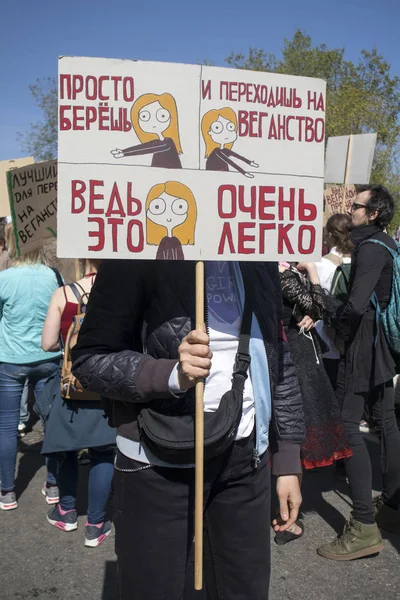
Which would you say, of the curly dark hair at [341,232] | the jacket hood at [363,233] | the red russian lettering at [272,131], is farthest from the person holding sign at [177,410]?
the curly dark hair at [341,232]

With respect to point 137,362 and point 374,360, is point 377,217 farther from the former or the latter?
point 137,362

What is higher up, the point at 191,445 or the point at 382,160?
the point at 382,160

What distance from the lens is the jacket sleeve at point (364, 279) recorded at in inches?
141

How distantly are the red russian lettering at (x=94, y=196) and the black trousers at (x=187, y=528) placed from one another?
0.73 m

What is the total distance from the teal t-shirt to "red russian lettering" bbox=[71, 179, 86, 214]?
8.72 feet

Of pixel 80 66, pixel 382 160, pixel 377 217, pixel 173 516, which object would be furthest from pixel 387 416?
pixel 382 160

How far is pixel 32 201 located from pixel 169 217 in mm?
1895

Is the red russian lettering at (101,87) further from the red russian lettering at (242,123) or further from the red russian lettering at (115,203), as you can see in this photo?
the red russian lettering at (242,123)

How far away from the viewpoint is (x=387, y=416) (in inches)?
147

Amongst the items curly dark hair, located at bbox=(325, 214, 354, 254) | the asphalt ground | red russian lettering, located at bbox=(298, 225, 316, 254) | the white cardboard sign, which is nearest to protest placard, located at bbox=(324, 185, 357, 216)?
the white cardboard sign

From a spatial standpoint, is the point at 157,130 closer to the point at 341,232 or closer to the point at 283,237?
the point at 283,237

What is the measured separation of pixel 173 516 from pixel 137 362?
1.51 ft

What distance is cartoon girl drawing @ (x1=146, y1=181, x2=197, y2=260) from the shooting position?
1.81 meters

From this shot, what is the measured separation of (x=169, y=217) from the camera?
1824mm
